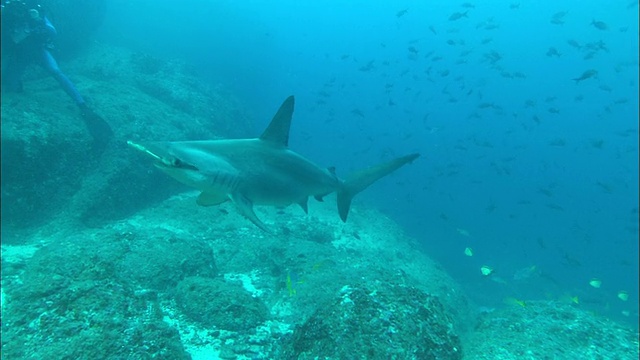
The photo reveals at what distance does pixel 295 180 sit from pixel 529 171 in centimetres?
13880

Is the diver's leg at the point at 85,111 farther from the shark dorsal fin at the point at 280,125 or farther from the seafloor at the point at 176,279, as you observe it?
the shark dorsal fin at the point at 280,125

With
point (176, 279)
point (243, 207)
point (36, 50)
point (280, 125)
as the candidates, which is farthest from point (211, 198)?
point (36, 50)

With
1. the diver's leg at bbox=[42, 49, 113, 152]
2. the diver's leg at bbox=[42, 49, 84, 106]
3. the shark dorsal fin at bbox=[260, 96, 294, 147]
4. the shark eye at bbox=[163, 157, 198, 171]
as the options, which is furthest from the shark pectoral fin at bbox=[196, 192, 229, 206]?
the diver's leg at bbox=[42, 49, 84, 106]

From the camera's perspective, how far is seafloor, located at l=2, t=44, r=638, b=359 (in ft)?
11.6

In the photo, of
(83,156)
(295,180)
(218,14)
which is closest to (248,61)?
(218,14)

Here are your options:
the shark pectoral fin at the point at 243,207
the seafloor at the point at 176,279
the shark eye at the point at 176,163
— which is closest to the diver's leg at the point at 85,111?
the seafloor at the point at 176,279

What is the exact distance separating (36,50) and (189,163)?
850cm

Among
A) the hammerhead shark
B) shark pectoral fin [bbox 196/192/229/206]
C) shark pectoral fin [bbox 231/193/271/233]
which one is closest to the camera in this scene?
the hammerhead shark

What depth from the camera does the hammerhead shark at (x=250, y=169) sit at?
3.72m

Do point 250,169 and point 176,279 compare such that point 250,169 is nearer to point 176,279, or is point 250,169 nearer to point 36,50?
point 176,279

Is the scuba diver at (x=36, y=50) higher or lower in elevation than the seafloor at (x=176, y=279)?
higher

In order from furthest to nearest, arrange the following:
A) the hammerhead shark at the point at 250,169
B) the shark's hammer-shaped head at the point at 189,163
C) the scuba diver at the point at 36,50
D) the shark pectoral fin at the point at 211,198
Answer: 1. the scuba diver at the point at 36,50
2. the shark pectoral fin at the point at 211,198
3. the hammerhead shark at the point at 250,169
4. the shark's hammer-shaped head at the point at 189,163

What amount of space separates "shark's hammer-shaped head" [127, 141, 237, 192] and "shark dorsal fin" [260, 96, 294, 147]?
1054 mm

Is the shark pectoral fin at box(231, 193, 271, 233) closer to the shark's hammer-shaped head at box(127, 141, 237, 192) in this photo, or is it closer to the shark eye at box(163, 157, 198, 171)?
the shark's hammer-shaped head at box(127, 141, 237, 192)
